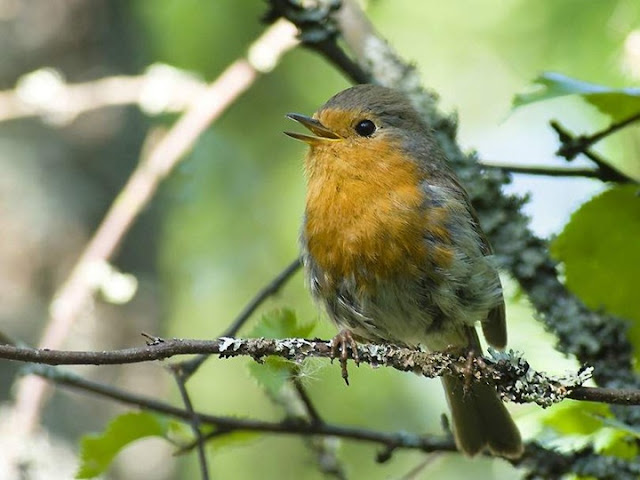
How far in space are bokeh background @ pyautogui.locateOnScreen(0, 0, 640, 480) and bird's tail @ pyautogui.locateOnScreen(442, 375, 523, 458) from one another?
137 mm

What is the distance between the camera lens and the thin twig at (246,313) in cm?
297

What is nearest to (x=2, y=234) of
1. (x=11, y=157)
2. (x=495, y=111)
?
(x=11, y=157)

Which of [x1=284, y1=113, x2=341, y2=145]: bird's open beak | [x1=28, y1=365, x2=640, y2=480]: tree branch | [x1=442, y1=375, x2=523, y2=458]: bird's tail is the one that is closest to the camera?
[x1=28, y1=365, x2=640, y2=480]: tree branch

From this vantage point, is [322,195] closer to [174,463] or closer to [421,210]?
[421,210]

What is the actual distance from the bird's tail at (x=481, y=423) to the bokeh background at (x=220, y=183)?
14cm

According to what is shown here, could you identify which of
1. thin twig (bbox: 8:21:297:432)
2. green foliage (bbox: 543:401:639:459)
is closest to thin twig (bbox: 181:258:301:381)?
thin twig (bbox: 8:21:297:432)

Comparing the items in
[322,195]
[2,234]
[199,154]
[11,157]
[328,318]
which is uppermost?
[199,154]

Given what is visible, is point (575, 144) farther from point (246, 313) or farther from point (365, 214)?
point (246, 313)

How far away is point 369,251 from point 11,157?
2.74 metres

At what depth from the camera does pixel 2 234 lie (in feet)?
16.1

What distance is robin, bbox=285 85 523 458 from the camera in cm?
324

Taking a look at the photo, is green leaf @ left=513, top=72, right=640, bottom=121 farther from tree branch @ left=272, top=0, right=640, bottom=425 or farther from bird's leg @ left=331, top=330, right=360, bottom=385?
bird's leg @ left=331, top=330, right=360, bottom=385

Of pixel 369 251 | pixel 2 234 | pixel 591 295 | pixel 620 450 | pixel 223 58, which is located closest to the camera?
pixel 620 450

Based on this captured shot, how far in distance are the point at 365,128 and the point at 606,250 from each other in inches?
49.0
